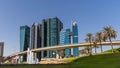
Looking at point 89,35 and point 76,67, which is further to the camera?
point 89,35

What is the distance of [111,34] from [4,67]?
290ft

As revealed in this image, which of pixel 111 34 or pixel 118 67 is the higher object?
pixel 111 34

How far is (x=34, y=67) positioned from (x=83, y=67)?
7.79 meters

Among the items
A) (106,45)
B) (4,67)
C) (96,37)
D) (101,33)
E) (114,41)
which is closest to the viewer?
(4,67)

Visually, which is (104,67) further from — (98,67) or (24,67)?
(24,67)

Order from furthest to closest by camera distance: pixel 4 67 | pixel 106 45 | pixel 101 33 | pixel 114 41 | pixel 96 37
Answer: pixel 106 45 → pixel 114 41 → pixel 96 37 → pixel 101 33 → pixel 4 67

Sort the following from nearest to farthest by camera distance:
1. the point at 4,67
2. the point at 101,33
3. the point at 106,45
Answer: the point at 4,67 → the point at 101,33 → the point at 106,45

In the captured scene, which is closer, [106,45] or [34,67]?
[34,67]

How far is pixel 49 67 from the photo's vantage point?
129 feet

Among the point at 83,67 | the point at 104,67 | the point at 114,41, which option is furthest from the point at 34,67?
the point at 114,41

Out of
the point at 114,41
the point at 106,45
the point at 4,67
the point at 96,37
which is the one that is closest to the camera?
the point at 4,67

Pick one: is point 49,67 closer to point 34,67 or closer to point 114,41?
point 34,67

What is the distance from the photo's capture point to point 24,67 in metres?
39.8

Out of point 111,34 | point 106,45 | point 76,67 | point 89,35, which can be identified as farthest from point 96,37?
point 76,67
